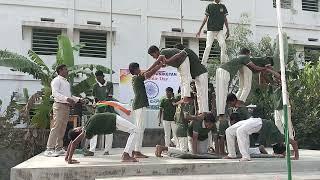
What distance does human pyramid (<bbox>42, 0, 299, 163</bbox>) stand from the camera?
7099 millimetres

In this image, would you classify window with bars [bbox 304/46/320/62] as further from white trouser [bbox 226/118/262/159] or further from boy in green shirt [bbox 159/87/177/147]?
white trouser [bbox 226/118/262/159]

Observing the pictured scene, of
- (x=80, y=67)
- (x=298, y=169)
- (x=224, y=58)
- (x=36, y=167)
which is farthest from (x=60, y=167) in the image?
(x=80, y=67)

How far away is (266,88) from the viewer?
948 centimetres

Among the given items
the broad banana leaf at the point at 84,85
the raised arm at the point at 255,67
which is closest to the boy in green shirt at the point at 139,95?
the raised arm at the point at 255,67

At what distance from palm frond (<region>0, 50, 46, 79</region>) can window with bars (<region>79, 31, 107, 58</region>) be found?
3.65 meters

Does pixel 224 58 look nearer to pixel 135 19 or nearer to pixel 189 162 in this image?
pixel 189 162

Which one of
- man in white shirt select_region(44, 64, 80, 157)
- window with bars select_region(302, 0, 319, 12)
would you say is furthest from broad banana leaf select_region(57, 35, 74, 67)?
window with bars select_region(302, 0, 319, 12)

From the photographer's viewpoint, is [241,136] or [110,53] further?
[110,53]

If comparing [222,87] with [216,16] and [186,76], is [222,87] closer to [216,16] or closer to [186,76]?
[186,76]

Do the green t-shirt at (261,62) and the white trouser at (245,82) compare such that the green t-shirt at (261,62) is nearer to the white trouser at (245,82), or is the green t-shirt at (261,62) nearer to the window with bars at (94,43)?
the white trouser at (245,82)

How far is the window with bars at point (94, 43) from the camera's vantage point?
15.4m

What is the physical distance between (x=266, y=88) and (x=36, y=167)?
5324mm

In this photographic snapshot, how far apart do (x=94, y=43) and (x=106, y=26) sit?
2.45ft

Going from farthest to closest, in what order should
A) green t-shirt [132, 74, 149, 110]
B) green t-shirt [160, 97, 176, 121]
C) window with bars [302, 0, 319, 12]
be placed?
window with bars [302, 0, 319, 12], green t-shirt [160, 97, 176, 121], green t-shirt [132, 74, 149, 110]
